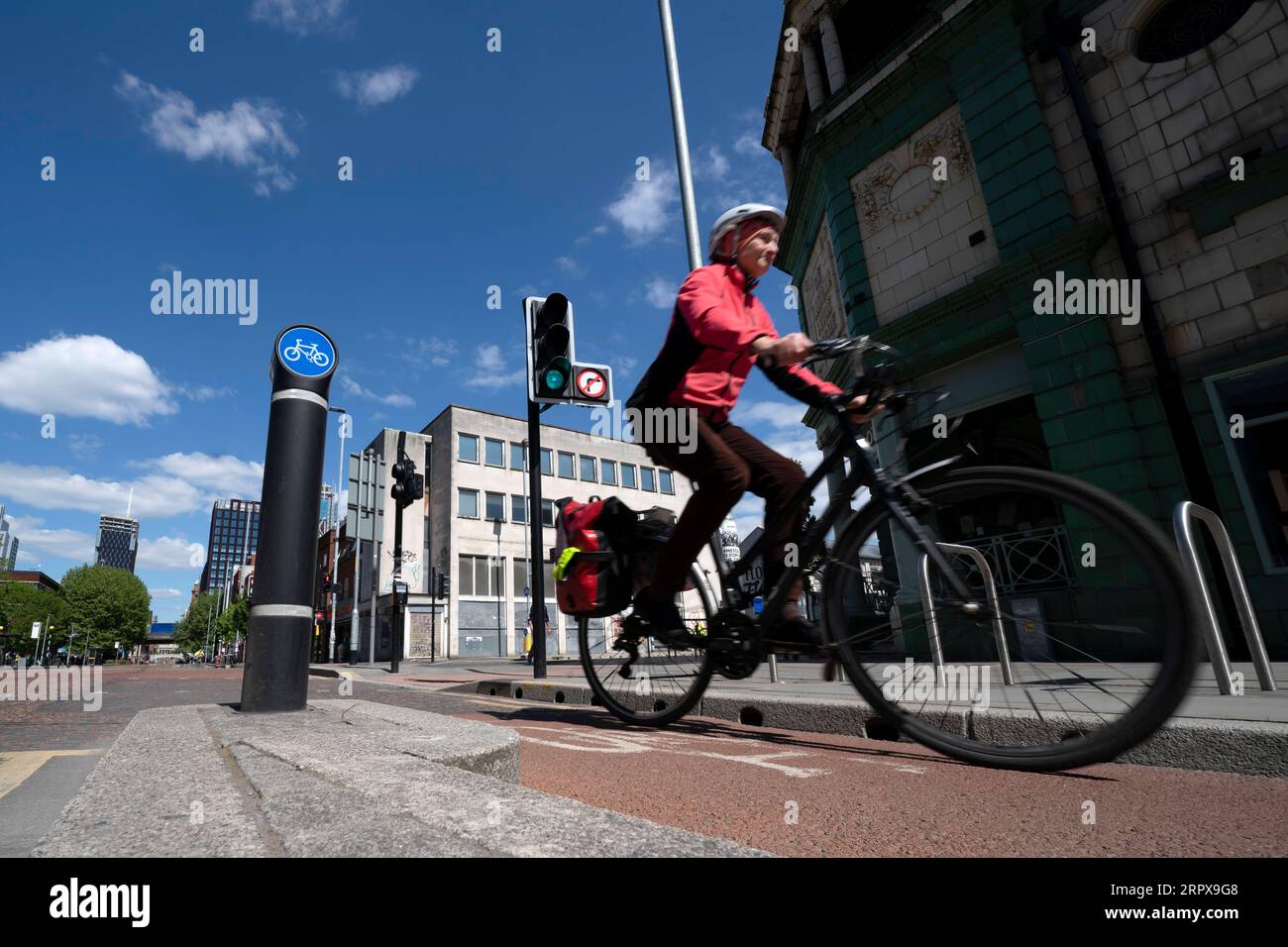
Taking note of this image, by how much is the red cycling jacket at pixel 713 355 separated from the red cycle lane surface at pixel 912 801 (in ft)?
4.63

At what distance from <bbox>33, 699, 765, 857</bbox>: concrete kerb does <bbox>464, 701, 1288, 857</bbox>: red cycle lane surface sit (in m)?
0.54

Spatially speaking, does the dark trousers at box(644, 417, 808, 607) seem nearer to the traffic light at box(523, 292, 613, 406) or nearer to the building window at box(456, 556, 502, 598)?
the traffic light at box(523, 292, 613, 406)

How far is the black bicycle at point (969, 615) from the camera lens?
6.07 ft

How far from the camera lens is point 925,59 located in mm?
11570

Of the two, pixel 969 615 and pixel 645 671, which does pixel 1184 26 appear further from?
pixel 645 671

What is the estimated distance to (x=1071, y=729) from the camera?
7.64 feet

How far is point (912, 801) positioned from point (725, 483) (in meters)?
1.34

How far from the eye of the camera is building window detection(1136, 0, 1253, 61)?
335 inches

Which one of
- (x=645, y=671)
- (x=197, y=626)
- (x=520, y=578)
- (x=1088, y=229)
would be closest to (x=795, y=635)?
(x=645, y=671)

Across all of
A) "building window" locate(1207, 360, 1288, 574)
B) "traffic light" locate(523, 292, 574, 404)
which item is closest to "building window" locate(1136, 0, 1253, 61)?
"building window" locate(1207, 360, 1288, 574)
